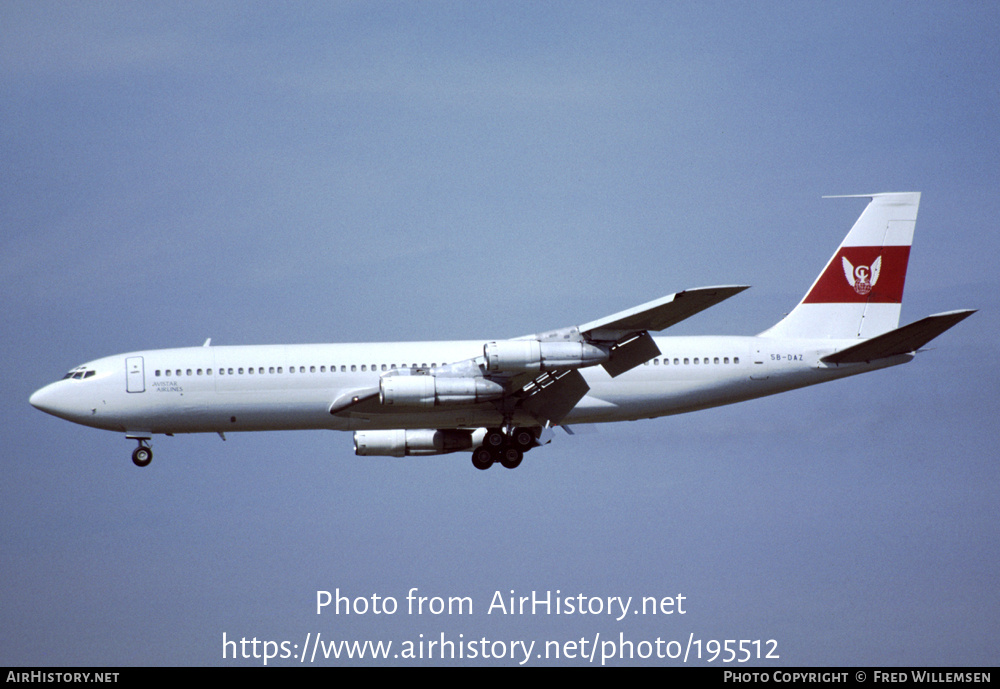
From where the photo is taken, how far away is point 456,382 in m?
40.1

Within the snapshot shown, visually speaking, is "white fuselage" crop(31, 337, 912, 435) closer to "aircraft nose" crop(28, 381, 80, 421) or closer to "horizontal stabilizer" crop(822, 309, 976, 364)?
"aircraft nose" crop(28, 381, 80, 421)

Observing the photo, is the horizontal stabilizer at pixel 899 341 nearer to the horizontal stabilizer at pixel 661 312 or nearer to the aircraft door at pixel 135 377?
the horizontal stabilizer at pixel 661 312

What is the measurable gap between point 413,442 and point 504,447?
17.4 ft

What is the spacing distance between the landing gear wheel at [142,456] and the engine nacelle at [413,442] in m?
7.65

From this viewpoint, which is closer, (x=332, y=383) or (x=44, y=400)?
(x=332, y=383)

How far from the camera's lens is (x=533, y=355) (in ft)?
128

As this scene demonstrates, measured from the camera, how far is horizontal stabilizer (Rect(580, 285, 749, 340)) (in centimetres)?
3629

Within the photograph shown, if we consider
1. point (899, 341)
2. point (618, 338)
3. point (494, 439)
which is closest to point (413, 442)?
point (494, 439)

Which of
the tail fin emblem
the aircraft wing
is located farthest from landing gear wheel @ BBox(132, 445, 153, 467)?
the tail fin emblem

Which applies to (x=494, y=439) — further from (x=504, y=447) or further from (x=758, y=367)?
(x=758, y=367)

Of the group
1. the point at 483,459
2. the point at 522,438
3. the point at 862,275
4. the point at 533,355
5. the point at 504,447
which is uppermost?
the point at 862,275

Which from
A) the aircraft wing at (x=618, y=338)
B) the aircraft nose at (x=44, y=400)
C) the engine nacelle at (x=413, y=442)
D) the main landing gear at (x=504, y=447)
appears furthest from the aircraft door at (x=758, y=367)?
the aircraft nose at (x=44, y=400)

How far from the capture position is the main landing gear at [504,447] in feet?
142
